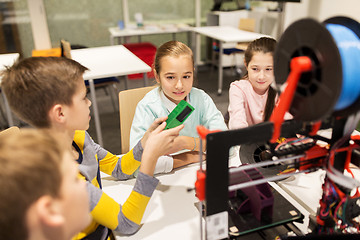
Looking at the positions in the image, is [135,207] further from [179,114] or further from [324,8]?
[324,8]

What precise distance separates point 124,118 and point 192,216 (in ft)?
2.71

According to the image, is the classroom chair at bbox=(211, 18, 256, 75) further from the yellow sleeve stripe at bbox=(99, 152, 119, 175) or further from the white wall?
the yellow sleeve stripe at bbox=(99, 152, 119, 175)

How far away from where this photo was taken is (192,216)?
895 millimetres

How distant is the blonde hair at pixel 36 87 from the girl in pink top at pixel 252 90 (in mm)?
815

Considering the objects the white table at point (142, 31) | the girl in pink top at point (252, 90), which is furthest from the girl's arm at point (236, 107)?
the white table at point (142, 31)

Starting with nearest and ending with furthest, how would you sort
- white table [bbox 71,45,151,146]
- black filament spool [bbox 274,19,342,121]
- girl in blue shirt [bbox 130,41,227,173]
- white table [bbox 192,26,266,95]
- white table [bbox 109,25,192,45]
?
black filament spool [bbox 274,19,342,121], girl in blue shirt [bbox 130,41,227,173], white table [bbox 71,45,151,146], white table [bbox 192,26,266,95], white table [bbox 109,25,192,45]

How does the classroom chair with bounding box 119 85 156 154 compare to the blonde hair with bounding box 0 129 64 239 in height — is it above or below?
below

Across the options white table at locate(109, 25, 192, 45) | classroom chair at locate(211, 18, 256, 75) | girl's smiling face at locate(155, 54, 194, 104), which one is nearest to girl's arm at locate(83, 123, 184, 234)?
girl's smiling face at locate(155, 54, 194, 104)

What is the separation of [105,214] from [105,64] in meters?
2.07

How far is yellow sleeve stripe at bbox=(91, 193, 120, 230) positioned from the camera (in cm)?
84

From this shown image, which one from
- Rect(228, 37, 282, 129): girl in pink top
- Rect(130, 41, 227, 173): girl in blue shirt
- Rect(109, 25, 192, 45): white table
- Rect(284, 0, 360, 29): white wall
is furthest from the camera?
Rect(109, 25, 192, 45): white table

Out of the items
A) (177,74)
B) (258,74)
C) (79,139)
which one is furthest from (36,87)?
(258,74)

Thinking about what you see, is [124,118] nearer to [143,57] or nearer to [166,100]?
[166,100]

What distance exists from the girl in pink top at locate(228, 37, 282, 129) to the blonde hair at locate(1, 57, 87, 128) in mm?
815
